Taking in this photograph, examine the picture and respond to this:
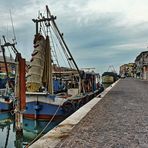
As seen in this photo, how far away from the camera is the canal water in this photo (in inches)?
677

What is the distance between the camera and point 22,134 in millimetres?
17656

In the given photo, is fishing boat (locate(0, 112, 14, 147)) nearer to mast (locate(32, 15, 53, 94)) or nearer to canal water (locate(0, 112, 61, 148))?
canal water (locate(0, 112, 61, 148))

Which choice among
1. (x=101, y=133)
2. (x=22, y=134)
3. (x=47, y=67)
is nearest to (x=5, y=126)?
(x=47, y=67)

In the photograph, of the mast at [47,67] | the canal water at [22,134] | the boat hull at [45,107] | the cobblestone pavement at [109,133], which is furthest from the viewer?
the mast at [47,67]

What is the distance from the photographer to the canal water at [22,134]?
17.2 metres

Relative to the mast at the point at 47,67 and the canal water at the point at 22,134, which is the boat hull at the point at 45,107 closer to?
the canal water at the point at 22,134

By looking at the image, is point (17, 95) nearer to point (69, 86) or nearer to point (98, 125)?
point (98, 125)

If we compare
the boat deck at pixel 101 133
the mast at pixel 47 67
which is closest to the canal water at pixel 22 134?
the mast at pixel 47 67

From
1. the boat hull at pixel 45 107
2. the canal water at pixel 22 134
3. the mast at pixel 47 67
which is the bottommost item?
the canal water at pixel 22 134

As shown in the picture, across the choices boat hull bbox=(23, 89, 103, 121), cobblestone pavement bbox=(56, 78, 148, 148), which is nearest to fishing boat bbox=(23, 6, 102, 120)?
boat hull bbox=(23, 89, 103, 121)

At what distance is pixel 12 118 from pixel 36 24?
8.28m

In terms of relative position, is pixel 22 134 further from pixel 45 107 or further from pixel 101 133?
pixel 101 133

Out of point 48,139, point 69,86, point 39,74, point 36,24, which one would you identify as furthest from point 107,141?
point 69,86

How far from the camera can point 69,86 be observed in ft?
105
